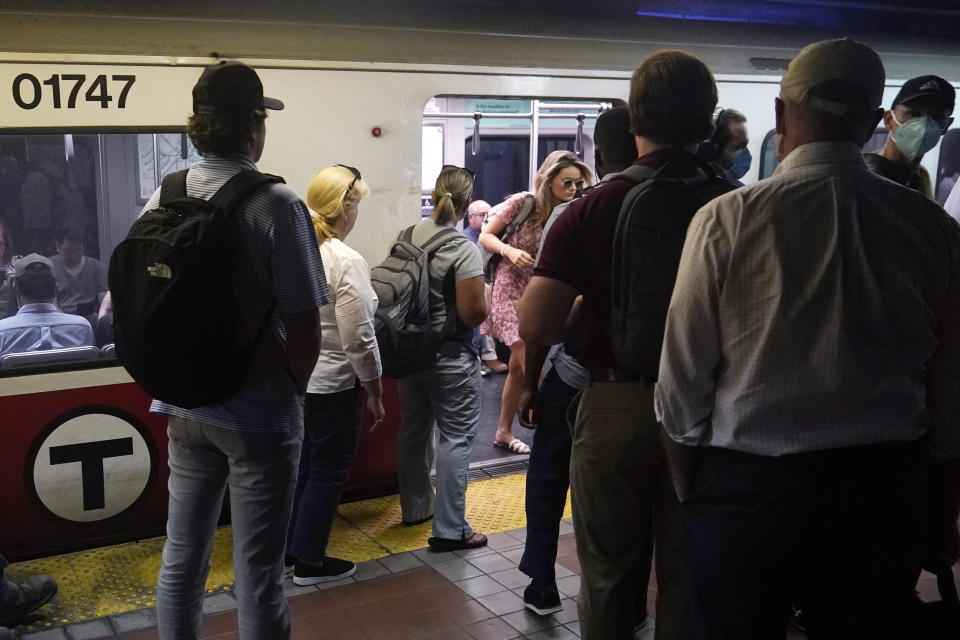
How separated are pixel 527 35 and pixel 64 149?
2454mm

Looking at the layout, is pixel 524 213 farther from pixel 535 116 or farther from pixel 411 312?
pixel 535 116

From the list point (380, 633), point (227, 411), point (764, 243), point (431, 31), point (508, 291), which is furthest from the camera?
point (508, 291)

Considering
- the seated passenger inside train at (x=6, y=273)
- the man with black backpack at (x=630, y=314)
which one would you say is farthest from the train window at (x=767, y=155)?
the seated passenger inside train at (x=6, y=273)

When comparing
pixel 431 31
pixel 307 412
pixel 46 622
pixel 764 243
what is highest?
pixel 431 31

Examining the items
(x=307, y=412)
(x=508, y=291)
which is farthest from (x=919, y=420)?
(x=508, y=291)

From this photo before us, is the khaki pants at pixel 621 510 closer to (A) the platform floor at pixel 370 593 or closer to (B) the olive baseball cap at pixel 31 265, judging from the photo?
(A) the platform floor at pixel 370 593

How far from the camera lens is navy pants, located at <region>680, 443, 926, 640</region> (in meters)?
1.87

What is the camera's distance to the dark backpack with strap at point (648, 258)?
252 centimetres

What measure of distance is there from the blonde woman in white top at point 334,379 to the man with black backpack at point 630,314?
4.37ft

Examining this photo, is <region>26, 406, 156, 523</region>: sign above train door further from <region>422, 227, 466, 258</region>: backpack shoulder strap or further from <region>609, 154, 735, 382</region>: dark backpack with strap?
<region>609, 154, 735, 382</region>: dark backpack with strap

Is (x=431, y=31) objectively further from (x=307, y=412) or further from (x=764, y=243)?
(x=764, y=243)

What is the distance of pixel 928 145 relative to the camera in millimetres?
3795

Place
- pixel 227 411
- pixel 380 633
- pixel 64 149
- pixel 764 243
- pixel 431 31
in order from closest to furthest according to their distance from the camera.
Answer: pixel 764 243, pixel 227 411, pixel 380 633, pixel 64 149, pixel 431 31

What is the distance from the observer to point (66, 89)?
3.99 metres
